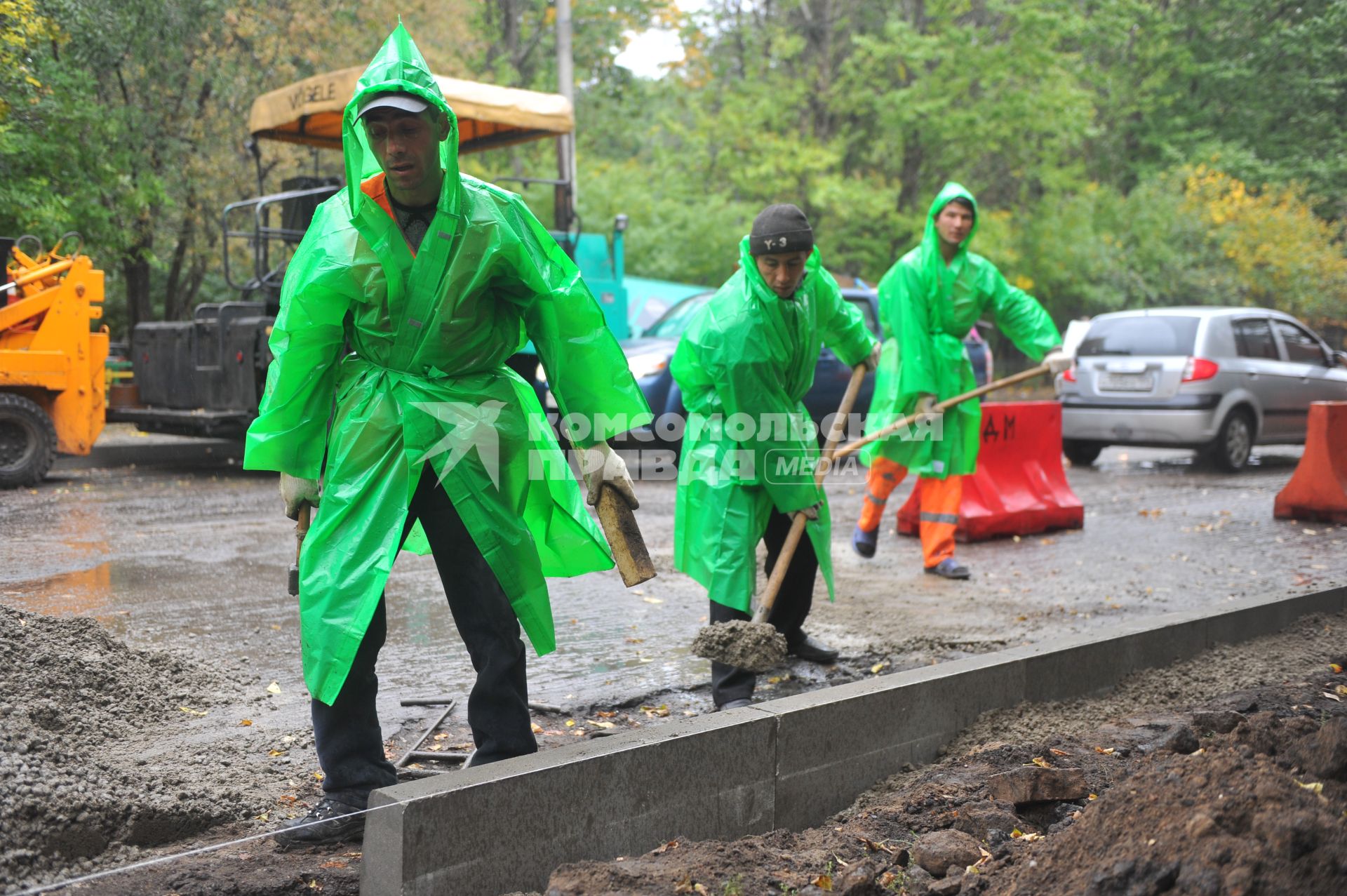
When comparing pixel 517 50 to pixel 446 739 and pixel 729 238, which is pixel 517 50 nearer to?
pixel 729 238

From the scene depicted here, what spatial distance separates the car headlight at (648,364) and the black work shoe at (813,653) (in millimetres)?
6520

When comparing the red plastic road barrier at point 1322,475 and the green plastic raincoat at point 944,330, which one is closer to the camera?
the green plastic raincoat at point 944,330

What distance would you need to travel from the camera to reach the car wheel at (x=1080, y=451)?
1359 centimetres

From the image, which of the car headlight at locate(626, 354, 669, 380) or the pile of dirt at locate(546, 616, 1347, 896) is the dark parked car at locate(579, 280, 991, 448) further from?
the pile of dirt at locate(546, 616, 1347, 896)

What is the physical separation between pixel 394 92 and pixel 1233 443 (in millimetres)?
11535

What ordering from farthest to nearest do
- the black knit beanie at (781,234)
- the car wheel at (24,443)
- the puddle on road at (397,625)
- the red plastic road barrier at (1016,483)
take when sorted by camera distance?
the car wheel at (24,443) < the red plastic road barrier at (1016,483) < the puddle on road at (397,625) < the black knit beanie at (781,234)

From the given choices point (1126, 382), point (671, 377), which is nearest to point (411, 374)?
point (671, 377)

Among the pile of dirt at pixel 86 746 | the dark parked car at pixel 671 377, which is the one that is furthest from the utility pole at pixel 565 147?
the pile of dirt at pixel 86 746

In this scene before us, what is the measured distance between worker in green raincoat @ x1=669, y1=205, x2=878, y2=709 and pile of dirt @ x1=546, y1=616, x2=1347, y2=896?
1033 millimetres

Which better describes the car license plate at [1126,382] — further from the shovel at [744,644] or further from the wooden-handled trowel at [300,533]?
the wooden-handled trowel at [300,533]

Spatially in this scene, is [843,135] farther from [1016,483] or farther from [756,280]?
[756,280]

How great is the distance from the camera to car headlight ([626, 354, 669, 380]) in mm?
11719

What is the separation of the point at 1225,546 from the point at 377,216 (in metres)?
6.80

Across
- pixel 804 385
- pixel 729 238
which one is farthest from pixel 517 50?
pixel 804 385
